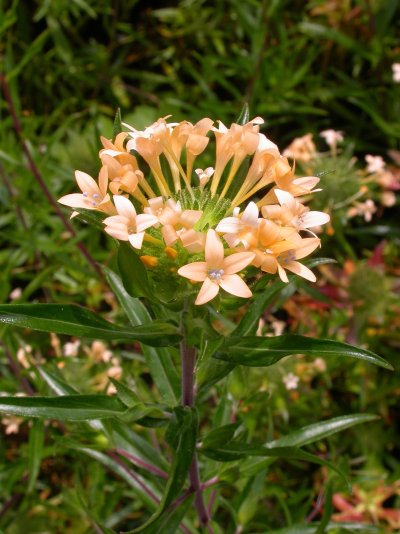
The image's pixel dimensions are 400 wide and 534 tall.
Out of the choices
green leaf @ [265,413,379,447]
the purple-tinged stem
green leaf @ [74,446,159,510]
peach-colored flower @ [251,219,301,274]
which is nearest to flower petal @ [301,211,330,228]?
peach-colored flower @ [251,219,301,274]

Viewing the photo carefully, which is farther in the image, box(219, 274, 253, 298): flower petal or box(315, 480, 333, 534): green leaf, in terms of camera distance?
box(315, 480, 333, 534): green leaf

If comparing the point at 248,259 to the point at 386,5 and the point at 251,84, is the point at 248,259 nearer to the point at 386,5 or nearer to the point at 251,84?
the point at 251,84

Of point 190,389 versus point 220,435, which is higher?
point 190,389

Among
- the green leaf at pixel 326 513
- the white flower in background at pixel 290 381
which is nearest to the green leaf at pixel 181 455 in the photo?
the green leaf at pixel 326 513

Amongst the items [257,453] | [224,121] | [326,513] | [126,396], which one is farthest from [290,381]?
[224,121]

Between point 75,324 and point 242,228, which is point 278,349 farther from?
point 75,324

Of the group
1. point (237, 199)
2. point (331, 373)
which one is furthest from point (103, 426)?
point (331, 373)

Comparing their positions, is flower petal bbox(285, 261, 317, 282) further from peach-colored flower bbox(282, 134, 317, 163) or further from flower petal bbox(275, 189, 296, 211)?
peach-colored flower bbox(282, 134, 317, 163)
